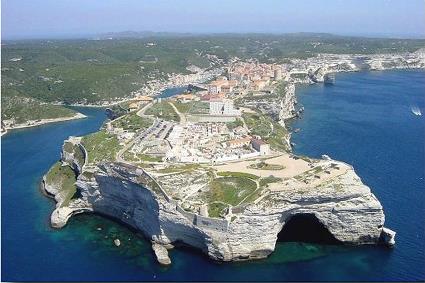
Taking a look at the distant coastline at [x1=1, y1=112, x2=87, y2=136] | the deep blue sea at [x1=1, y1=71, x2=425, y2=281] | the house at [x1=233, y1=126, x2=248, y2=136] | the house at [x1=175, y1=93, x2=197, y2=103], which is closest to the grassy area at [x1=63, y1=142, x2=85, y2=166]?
the deep blue sea at [x1=1, y1=71, x2=425, y2=281]

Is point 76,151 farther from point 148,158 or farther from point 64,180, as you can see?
point 148,158

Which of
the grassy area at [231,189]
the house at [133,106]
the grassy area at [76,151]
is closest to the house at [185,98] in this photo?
the house at [133,106]

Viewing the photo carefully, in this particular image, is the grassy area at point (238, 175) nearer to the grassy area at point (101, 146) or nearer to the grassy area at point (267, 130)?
the grassy area at point (101, 146)

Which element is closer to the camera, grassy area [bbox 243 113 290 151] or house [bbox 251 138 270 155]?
house [bbox 251 138 270 155]

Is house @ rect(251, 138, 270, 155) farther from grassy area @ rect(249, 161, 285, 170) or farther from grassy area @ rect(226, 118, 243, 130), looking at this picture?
grassy area @ rect(226, 118, 243, 130)

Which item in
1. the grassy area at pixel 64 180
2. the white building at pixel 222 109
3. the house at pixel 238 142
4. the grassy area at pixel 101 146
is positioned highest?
the white building at pixel 222 109

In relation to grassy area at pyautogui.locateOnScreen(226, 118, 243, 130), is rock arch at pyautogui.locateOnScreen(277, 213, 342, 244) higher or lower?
lower

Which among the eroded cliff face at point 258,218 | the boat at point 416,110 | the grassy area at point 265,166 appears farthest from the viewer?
the boat at point 416,110
